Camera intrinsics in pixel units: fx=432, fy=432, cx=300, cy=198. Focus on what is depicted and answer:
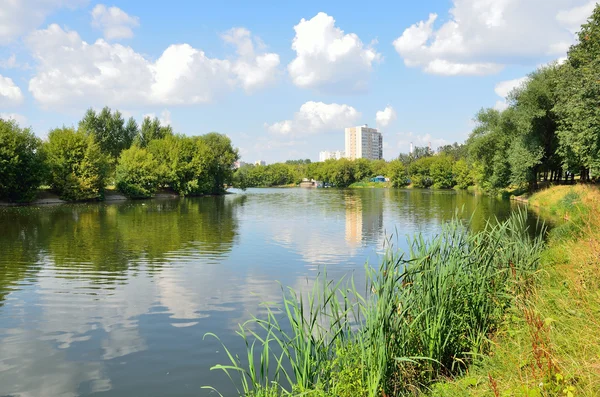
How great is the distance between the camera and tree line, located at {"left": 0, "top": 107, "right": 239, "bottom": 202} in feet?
168

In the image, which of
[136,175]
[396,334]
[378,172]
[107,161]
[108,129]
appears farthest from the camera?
[378,172]

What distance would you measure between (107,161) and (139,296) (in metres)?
59.2

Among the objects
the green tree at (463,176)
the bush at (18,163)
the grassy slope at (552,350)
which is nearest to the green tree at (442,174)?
the green tree at (463,176)

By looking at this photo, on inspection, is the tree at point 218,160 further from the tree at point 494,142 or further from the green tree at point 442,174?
the green tree at point 442,174

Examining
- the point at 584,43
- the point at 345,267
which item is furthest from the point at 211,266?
the point at 584,43

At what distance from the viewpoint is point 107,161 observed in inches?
2606

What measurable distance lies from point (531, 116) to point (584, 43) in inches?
397

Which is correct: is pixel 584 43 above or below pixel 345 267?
above

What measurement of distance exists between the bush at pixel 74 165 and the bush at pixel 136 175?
5385mm

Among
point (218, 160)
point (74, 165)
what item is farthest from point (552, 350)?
point (218, 160)

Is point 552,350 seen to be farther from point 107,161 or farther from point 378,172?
point 378,172

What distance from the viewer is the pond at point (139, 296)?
8.02 metres

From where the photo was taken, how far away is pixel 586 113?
27500mm

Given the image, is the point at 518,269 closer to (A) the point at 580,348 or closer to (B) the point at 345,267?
(A) the point at 580,348
